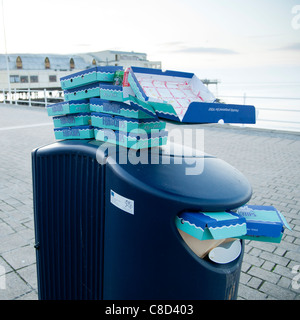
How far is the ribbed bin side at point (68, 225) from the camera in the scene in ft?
5.47

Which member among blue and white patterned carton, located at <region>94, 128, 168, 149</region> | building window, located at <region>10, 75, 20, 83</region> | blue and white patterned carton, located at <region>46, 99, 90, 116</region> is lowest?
blue and white patterned carton, located at <region>94, 128, 168, 149</region>

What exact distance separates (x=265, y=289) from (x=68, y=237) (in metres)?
1.84

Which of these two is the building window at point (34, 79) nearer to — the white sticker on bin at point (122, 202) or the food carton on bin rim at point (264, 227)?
the white sticker on bin at point (122, 202)

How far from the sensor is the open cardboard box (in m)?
1.25

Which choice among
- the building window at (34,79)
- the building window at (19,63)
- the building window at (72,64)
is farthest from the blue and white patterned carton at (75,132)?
the building window at (72,64)

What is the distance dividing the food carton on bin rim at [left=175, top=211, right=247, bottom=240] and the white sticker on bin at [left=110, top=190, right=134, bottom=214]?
22 cm

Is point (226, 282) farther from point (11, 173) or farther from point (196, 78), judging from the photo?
point (11, 173)

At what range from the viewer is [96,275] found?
1.71 meters

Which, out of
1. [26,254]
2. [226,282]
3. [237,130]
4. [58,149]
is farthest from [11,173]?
[237,130]

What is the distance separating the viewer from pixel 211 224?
127 cm

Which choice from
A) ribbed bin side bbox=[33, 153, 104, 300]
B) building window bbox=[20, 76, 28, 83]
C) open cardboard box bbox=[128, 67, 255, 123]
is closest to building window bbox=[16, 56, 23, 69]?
building window bbox=[20, 76, 28, 83]

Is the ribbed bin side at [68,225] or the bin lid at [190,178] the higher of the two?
the bin lid at [190,178]

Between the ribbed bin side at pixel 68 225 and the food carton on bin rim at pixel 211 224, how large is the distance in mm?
495

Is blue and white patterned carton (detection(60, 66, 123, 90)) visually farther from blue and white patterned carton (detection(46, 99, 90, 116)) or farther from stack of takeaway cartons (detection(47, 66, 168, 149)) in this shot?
blue and white patterned carton (detection(46, 99, 90, 116))
